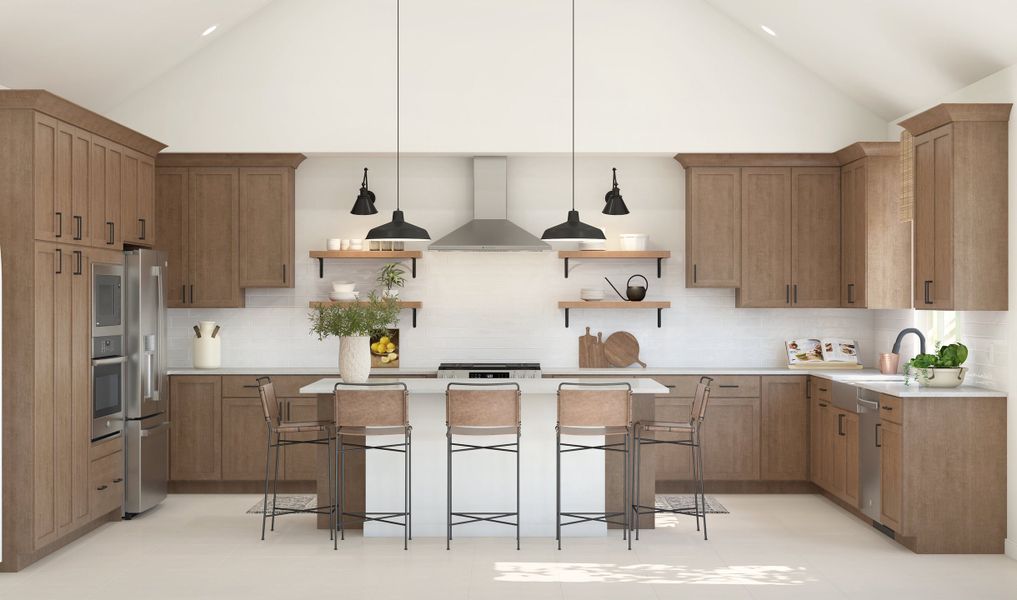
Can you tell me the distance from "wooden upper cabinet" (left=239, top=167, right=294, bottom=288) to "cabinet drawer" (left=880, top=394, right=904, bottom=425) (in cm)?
475

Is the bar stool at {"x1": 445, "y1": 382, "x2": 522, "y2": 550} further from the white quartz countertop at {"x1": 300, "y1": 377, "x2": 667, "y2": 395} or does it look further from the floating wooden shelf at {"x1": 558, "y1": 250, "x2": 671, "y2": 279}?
the floating wooden shelf at {"x1": 558, "y1": 250, "x2": 671, "y2": 279}

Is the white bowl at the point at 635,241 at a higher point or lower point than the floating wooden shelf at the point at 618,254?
higher

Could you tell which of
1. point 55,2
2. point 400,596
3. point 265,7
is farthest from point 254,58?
point 400,596

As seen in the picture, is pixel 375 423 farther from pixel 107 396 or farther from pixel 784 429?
pixel 784 429

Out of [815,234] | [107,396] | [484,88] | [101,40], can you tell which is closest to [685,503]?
[815,234]

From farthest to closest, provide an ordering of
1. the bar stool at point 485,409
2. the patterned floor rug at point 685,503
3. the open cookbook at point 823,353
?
the open cookbook at point 823,353 < the patterned floor rug at point 685,503 < the bar stool at point 485,409

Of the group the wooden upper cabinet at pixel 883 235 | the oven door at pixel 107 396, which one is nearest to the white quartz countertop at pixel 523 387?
the oven door at pixel 107 396

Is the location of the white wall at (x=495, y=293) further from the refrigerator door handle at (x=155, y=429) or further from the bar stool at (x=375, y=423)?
the bar stool at (x=375, y=423)

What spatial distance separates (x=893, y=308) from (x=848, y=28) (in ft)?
7.19

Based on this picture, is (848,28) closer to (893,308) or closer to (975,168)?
(975,168)

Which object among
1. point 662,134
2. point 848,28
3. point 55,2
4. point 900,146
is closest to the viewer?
point 55,2

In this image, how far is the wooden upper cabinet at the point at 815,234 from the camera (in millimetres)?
7789

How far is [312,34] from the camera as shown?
7.78m

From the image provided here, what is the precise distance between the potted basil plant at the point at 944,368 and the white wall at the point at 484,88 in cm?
244
